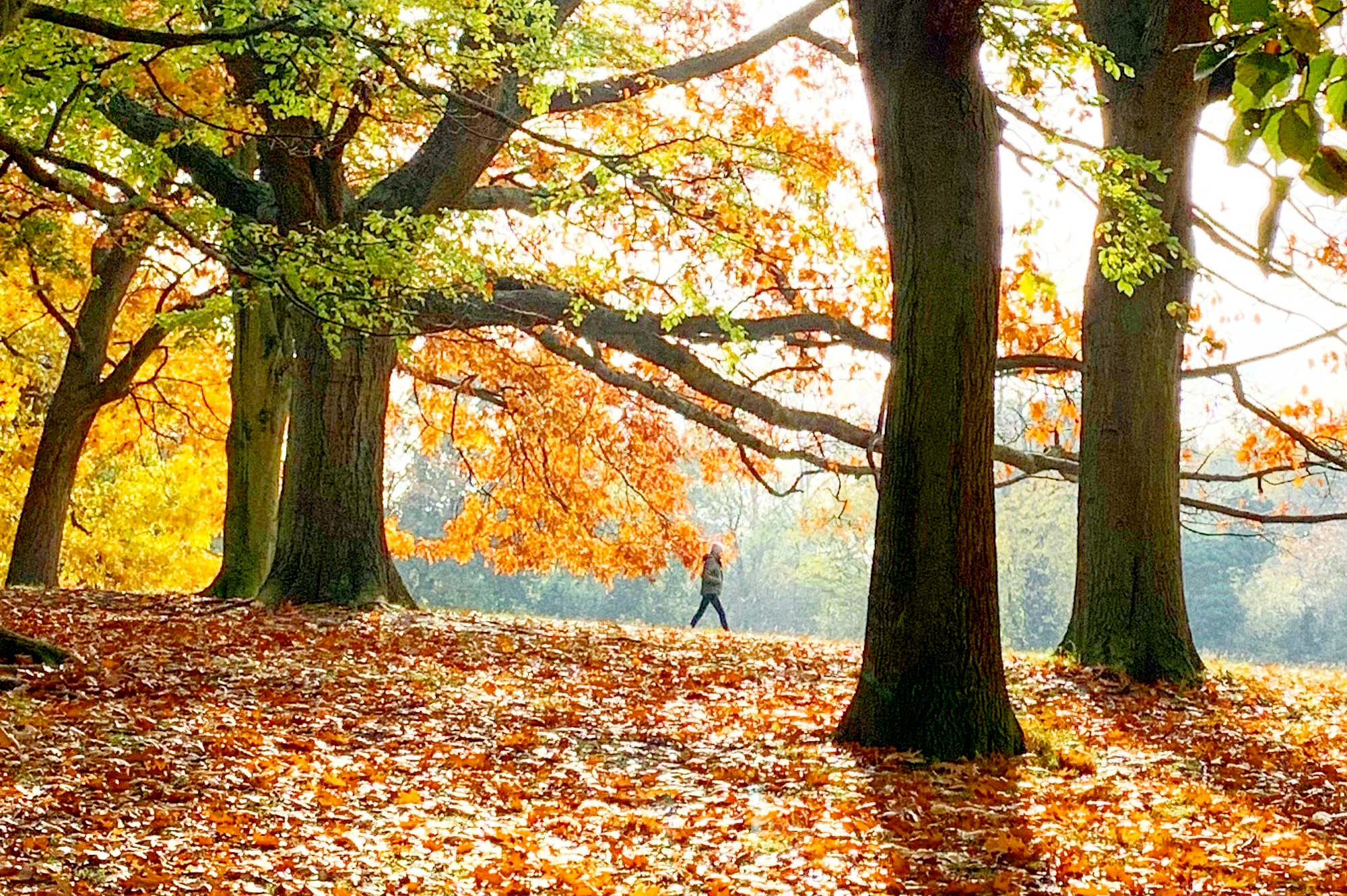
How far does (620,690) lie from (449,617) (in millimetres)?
3908

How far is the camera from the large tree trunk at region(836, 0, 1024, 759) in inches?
314

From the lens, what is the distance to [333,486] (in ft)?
45.3

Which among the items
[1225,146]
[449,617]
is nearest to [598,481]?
[449,617]

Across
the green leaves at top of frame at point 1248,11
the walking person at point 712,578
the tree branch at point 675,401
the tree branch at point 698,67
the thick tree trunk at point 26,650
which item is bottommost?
the thick tree trunk at point 26,650

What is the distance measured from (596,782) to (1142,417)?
6069 mm

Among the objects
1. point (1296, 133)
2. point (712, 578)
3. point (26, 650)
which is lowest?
point (26, 650)

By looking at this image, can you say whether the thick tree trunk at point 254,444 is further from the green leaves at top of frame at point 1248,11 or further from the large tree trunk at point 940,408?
the green leaves at top of frame at point 1248,11

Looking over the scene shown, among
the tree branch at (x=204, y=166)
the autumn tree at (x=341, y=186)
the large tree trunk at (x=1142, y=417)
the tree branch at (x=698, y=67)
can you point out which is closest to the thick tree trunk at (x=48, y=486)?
the autumn tree at (x=341, y=186)

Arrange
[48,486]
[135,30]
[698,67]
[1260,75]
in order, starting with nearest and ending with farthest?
1. [1260,75]
2. [135,30]
3. [698,67]
4. [48,486]

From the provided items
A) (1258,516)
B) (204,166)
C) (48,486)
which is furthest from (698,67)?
(48,486)

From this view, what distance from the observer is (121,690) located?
888 centimetres

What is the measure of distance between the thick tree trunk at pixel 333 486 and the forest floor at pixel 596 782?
1.88 metres

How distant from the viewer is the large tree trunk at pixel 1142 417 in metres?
11.2

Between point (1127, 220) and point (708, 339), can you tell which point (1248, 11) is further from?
point (708, 339)
